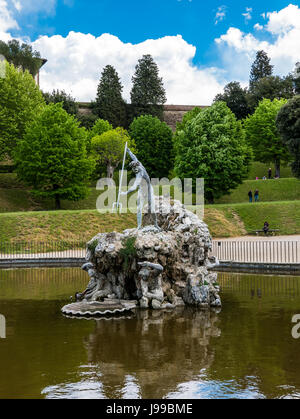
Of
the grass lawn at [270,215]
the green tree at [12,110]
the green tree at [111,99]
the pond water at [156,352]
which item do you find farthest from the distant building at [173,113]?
the pond water at [156,352]

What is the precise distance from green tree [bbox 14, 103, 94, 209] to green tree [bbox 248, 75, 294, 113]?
43635 millimetres

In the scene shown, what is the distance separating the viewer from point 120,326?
516 inches

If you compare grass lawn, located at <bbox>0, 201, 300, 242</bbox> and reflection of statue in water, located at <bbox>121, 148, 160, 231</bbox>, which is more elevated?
reflection of statue in water, located at <bbox>121, 148, 160, 231</bbox>

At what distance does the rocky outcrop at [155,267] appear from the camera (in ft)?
50.6

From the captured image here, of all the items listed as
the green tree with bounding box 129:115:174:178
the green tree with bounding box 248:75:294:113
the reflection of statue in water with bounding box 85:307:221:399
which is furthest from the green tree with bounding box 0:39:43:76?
the reflection of statue in water with bounding box 85:307:221:399

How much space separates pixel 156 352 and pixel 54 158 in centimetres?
4163

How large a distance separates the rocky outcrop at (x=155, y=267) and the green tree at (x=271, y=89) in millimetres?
72544

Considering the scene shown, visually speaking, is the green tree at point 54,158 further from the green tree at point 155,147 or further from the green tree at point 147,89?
the green tree at point 147,89

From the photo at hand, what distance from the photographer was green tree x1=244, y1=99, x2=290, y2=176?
219 ft

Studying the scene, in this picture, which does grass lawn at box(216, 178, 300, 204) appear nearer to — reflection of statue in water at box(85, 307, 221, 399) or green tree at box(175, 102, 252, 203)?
green tree at box(175, 102, 252, 203)

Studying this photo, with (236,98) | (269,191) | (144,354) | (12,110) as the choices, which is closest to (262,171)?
(269,191)

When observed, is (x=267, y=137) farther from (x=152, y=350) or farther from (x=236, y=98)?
(x=152, y=350)

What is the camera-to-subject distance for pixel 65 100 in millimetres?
77938

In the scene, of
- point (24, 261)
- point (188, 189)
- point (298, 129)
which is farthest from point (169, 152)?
point (24, 261)
